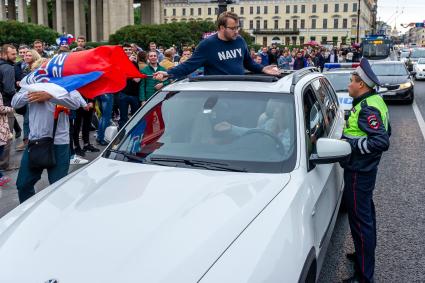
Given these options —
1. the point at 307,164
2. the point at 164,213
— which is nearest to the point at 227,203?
the point at 164,213

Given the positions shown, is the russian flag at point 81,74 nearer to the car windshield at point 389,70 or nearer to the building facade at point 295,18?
the car windshield at point 389,70

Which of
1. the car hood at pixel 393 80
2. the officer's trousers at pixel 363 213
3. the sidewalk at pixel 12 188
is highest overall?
the car hood at pixel 393 80

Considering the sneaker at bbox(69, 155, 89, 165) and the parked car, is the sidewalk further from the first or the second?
the parked car

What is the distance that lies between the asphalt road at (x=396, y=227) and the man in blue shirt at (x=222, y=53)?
2.14 meters

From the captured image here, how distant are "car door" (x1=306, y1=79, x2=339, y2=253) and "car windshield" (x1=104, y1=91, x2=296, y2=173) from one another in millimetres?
235

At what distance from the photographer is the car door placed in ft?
11.0

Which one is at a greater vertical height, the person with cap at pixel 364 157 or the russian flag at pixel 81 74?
the russian flag at pixel 81 74

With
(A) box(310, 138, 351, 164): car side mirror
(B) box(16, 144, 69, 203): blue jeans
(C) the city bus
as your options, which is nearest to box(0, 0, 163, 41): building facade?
(C) the city bus

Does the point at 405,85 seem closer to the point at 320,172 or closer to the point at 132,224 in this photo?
the point at 320,172

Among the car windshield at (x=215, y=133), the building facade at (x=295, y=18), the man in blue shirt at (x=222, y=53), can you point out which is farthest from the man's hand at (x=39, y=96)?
the building facade at (x=295, y=18)

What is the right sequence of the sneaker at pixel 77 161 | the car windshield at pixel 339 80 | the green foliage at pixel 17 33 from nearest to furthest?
the sneaker at pixel 77 161
the car windshield at pixel 339 80
the green foliage at pixel 17 33

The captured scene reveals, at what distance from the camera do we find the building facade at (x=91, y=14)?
79938 mm

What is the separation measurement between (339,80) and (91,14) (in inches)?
3099

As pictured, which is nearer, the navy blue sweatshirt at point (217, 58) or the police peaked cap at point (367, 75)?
the police peaked cap at point (367, 75)
